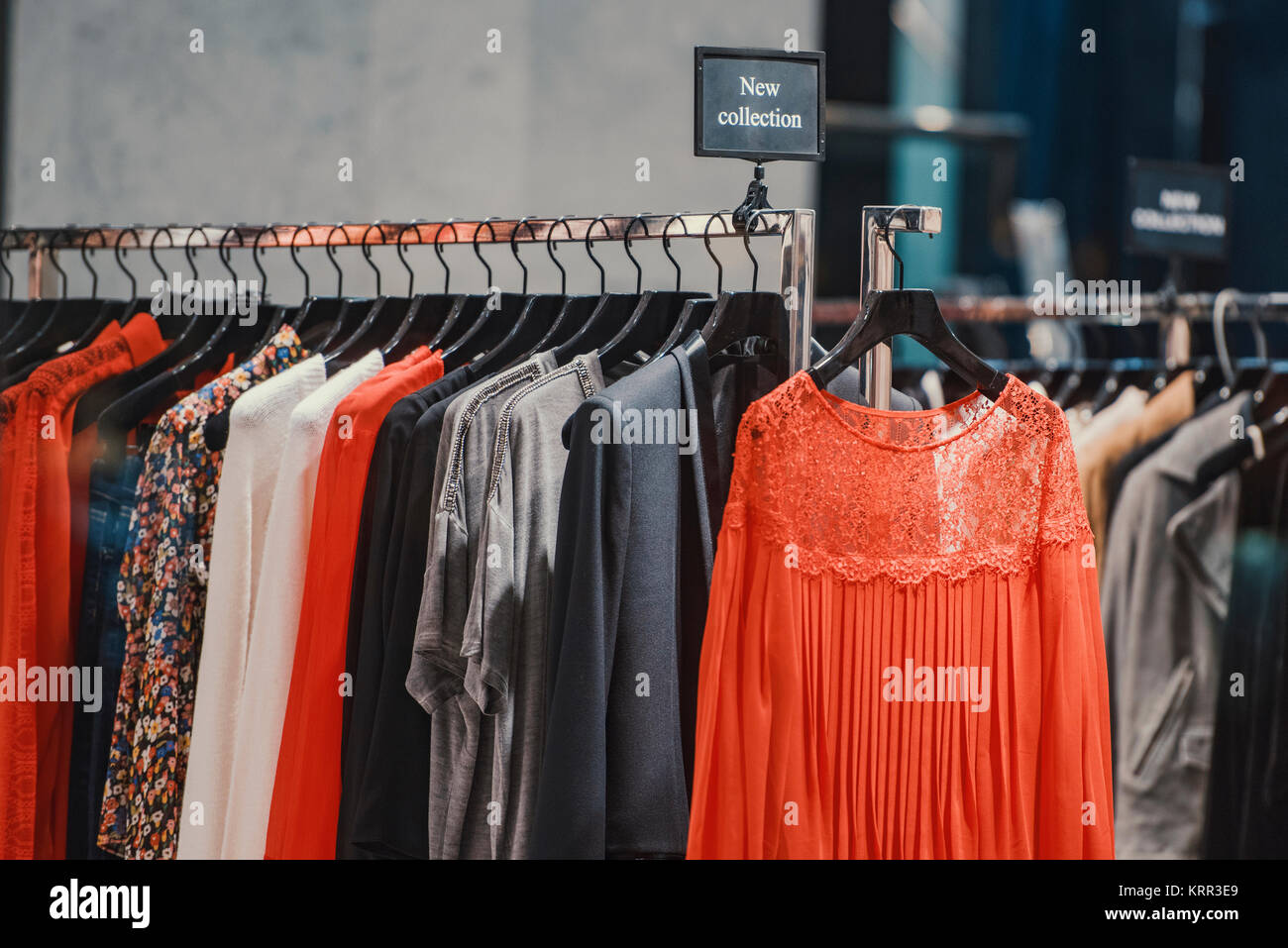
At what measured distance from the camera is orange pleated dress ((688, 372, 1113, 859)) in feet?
5.12

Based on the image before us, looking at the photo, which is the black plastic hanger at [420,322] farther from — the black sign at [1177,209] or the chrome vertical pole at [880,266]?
the black sign at [1177,209]

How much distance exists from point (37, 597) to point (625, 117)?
2217mm

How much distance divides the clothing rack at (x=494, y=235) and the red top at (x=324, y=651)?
0.32m

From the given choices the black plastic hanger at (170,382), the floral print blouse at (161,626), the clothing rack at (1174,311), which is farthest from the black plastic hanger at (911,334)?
the black plastic hanger at (170,382)

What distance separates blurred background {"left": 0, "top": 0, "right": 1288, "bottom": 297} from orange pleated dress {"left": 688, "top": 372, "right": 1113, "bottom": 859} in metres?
1.13

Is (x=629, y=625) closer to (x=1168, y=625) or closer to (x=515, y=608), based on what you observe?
(x=515, y=608)

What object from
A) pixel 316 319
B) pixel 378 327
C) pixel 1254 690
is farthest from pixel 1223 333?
pixel 316 319

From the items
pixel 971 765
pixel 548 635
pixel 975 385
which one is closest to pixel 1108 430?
pixel 975 385

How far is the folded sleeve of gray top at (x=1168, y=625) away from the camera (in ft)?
7.58

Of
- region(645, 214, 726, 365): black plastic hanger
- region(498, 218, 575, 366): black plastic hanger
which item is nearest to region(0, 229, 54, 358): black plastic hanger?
region(498, 218, 575, 366): black plastic hanger

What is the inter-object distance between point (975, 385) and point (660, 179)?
215 centimetres

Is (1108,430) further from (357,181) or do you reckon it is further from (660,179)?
(357,181)

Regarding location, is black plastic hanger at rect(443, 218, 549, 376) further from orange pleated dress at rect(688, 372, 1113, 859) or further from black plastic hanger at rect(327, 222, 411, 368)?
orange pleated dress at rect(688, 372, 1113, 859)

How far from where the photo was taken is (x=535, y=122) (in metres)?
3.54
